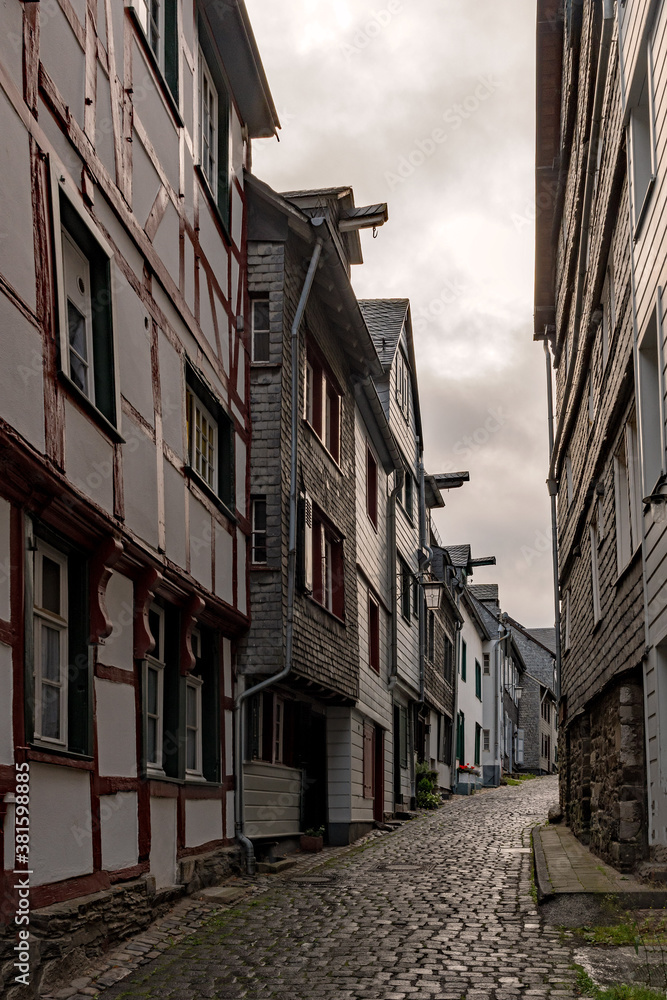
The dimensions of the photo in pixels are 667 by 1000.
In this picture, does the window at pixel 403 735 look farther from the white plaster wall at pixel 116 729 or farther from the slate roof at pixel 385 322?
the white plaster wall at pixel 116 729

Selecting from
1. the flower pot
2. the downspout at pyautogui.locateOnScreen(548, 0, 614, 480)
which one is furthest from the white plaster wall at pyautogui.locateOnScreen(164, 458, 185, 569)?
the flower pot

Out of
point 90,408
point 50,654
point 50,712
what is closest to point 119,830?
point 50,712

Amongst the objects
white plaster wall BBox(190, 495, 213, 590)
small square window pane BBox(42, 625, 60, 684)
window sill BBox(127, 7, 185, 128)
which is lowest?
small square window pane BBox(42, 625, 60, 684)

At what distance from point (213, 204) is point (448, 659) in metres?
21.1

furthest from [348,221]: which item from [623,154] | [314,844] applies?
[314,844]

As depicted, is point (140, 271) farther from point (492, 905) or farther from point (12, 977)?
point (492, 905)

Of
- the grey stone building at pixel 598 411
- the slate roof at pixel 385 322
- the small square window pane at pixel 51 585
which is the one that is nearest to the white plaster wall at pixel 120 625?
the small square window pane at pixel 51 585

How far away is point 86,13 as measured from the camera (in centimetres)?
775

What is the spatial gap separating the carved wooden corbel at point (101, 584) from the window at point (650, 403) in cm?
425

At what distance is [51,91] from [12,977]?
5.20m

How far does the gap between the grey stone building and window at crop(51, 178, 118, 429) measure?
4339 millimetres

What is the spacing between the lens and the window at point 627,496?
980 cm

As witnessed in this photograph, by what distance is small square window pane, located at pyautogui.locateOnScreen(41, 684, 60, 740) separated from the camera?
22.2 feet

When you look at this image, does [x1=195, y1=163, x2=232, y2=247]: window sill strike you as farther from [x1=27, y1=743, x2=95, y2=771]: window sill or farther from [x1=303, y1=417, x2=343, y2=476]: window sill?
[x1=27, y1=743, x2=95, y2=771]: window sill
